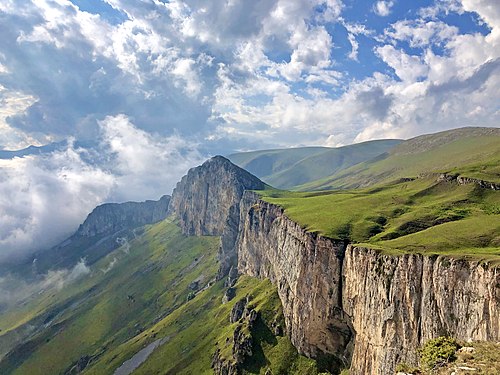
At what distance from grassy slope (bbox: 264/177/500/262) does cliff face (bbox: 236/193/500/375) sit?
21.1ft

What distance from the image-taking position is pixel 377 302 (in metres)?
111

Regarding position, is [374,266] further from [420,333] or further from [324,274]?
[324,274]

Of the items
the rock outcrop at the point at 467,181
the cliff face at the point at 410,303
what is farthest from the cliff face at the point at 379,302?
the rock outcrop at the point at 467,181

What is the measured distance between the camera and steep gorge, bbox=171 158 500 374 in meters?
78.8

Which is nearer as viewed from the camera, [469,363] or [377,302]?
[469,363]

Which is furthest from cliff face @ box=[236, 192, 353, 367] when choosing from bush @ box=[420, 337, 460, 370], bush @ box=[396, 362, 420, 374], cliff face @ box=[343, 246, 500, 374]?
bush @ box=[396, 362, 420, 374]

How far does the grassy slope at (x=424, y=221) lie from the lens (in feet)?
341

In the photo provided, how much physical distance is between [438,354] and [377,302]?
64347mm

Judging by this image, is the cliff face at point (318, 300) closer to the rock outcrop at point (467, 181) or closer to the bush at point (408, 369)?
the rock outcrop at point (467, 181)

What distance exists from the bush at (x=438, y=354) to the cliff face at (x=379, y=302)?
66.8 feet

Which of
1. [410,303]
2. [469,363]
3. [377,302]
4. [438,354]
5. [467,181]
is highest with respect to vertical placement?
[467,181]

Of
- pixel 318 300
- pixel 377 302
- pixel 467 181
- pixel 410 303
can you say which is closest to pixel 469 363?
pixel 410 303

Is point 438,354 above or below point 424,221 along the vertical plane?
below

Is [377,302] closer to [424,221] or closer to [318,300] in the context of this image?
[318,300]
